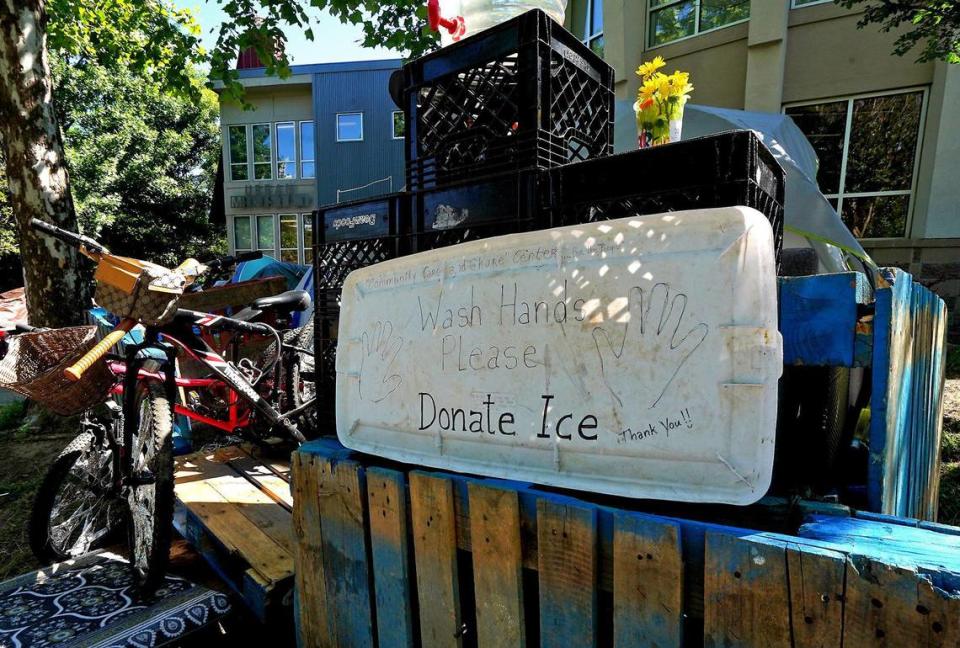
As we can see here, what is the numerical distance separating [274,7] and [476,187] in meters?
6.35

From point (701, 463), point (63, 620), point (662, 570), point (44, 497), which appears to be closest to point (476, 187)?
point (701, 463)

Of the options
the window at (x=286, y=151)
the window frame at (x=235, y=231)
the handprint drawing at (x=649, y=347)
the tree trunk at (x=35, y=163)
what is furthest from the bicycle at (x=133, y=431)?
the window frame at (x=235, y=231)

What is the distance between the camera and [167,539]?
235 cm

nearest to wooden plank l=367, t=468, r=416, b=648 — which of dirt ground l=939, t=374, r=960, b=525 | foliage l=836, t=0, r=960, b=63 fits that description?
dirt ground l=939, t=374, r=960, b=525

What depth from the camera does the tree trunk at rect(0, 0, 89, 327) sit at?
4934 millimetres

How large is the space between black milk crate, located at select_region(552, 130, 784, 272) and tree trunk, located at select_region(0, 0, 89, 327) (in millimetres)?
5665

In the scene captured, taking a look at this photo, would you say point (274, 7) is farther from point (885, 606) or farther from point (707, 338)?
point (885, 606)

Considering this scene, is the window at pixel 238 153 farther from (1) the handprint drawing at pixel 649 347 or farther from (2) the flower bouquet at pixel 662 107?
(1) the handprint drawing at pixel 649 347

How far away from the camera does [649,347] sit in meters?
1.16

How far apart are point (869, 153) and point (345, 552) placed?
993 cm

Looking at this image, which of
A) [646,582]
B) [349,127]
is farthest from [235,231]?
[646,582]

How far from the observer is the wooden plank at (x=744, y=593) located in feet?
3.35

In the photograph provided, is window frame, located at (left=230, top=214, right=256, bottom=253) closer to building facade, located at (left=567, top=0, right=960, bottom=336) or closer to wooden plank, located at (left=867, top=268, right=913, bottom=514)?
building facade, located at (left=567, top=0, right=960, bottom=336)

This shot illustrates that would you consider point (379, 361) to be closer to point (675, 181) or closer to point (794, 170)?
point (675, 181)
